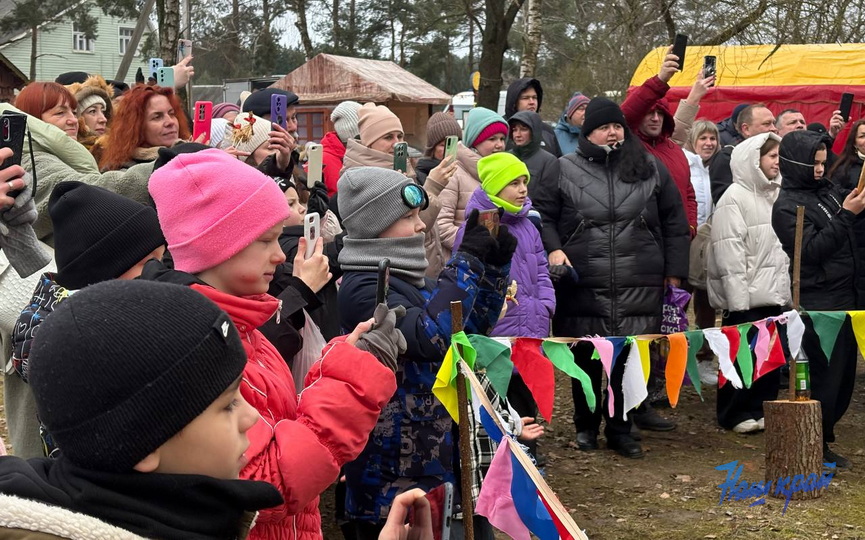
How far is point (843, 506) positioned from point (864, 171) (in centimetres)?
215

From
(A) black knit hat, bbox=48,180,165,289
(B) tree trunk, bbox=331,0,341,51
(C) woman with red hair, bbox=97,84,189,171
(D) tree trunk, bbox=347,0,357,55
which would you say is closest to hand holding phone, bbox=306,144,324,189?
(C) woman with red hair, bbox=97,84,189,171

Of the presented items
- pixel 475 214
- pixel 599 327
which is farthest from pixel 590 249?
pixel 475 214

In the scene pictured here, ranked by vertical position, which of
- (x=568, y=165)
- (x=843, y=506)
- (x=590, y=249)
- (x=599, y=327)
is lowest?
(x=843, y=506)

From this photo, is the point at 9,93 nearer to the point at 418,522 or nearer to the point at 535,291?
the point at 535,291

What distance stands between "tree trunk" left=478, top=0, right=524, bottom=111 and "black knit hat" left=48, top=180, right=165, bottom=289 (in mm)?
13899

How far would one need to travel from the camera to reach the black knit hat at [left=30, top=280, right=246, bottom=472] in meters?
1.67

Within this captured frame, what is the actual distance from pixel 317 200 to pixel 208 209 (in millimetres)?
2376

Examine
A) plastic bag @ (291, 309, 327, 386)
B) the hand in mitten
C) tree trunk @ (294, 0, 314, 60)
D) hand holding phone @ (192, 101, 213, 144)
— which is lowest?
plastic bag @ (291, 309, 327, 386)

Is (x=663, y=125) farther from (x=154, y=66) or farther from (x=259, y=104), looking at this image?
(x=154, y=66)

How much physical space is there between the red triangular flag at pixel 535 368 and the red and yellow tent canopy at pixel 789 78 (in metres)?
11.1

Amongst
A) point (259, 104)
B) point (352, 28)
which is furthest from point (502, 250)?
point (352, 28)

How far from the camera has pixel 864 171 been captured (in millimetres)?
6664

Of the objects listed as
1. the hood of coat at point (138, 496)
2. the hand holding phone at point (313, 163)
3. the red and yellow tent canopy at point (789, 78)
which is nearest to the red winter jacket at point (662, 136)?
the hand holding phone at point (313, 163)

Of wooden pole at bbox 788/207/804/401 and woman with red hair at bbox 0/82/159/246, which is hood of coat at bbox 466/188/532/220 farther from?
woman with red hair at bbox 0/82/159/246
